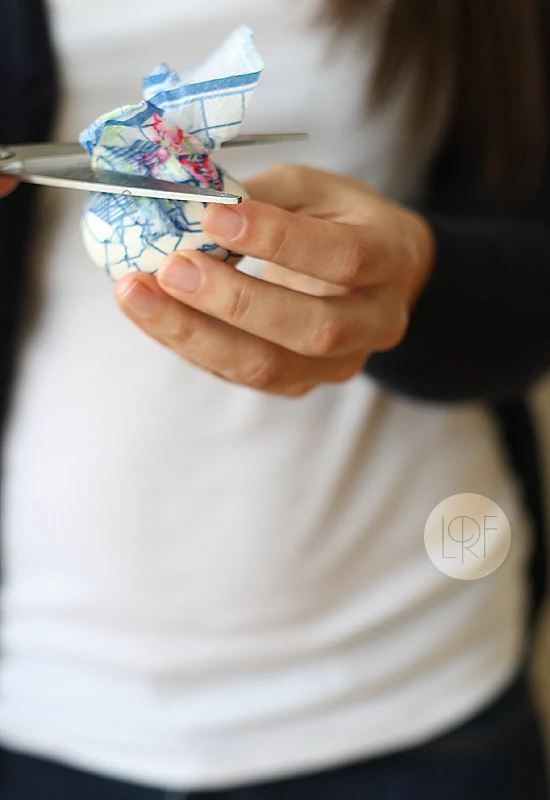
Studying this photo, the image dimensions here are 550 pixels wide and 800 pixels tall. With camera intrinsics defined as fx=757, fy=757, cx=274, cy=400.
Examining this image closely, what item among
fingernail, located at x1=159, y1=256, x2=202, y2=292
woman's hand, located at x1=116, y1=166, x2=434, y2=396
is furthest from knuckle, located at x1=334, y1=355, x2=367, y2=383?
fingernail, located at x1=159, y1=256, x2=202, y2=292

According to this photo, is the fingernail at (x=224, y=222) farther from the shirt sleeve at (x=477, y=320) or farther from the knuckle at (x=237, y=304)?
the shirt sleeve at (x=477, y=320)

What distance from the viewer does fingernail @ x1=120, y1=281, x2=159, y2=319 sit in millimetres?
252

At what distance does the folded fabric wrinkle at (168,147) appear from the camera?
27cm

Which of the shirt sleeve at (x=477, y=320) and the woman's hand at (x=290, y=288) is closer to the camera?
the woman's hand at (x=290, y=288)

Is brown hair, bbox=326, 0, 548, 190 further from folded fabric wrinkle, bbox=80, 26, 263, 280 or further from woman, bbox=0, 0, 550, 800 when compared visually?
folded fabric wrinkle, bbox=80, 26, 263, 280

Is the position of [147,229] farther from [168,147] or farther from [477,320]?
[477,320]

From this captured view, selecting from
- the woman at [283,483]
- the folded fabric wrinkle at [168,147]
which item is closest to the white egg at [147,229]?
the folded fabric wrinkle at [168,147]

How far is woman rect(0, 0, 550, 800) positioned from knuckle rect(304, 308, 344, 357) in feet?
0.31

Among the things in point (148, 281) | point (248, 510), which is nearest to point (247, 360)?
point (148, 281)

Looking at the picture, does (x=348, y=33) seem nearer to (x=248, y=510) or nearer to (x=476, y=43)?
(x=476, y=43)

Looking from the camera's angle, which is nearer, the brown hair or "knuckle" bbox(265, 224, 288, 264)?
"knuckle" bbox(265, 224, 288, 264)

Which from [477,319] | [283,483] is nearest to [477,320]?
[477,319]

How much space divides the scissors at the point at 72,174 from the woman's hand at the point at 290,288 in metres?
0.02

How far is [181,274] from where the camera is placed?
0.25 meters
